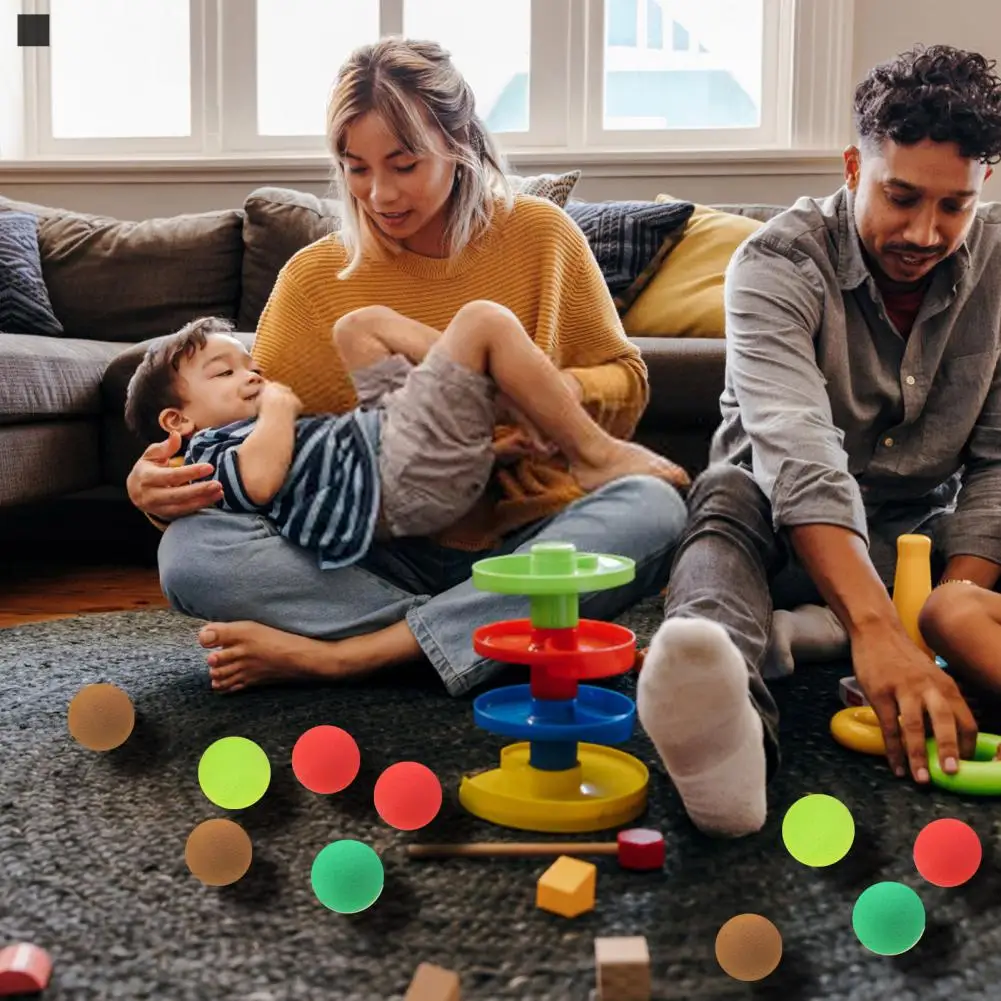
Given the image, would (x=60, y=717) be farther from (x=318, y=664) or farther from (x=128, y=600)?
(x=128, y=600)

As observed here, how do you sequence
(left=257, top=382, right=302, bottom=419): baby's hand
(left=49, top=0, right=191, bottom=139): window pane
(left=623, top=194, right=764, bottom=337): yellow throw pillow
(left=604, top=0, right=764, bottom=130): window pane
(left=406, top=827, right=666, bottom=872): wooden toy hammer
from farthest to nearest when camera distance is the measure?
(left=49, top=0, right=191, bottom=139): window pane → (left=604, top=0, right=764, bottom=130): window pane → (left=623, top=194, right=764, bottom=337): yellow throw pillow → (left=257, top=382, right=302, bottom=419): baby's hand → (left=406, top=827, right=666, bottom=872): wooden toy hammer

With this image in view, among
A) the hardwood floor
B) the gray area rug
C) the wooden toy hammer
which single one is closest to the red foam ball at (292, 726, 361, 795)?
the gray area rug

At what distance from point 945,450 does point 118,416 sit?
1.58 meters

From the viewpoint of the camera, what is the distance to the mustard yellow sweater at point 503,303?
1.47m

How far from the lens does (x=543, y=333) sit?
1.49 meters

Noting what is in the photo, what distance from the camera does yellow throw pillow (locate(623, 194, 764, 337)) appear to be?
2342mm

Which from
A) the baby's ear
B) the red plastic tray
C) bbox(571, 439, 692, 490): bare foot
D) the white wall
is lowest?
the red plastic tray

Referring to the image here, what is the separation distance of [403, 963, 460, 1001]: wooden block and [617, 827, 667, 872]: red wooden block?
24cm

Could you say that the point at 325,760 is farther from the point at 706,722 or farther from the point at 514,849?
the point at 706,722

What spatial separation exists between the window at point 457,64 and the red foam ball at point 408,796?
2.48 meters

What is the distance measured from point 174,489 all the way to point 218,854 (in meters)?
0.62

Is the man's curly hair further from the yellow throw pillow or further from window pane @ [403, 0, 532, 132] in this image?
window pane @ [403, 0, 532, 132]

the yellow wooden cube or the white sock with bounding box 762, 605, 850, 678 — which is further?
the white sock with bounding box 762, 605, 850, 678

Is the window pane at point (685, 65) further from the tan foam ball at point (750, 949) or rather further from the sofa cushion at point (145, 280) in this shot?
the tan foam ball at point (750, 949)
